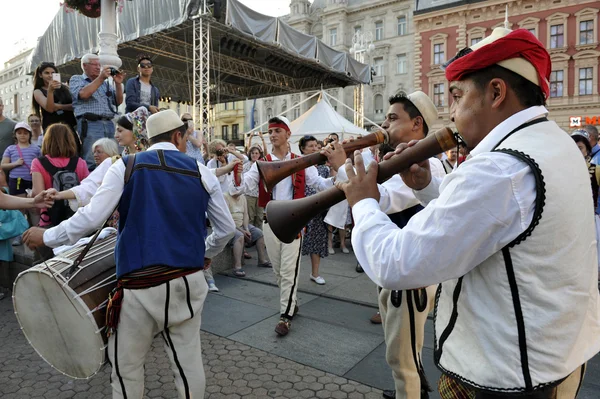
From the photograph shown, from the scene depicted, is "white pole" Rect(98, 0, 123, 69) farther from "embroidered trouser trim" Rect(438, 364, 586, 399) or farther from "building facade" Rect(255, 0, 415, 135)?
"building facade" Rect(255, 0, 415, 135)

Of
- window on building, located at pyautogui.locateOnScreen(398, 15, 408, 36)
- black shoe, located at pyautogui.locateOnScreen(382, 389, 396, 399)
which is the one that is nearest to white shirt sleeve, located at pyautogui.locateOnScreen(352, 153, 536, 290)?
black shoe, located at pyautogui.locateOnScreen(382, 389, 396, 399)

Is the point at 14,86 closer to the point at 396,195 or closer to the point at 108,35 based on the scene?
the point at 108,35

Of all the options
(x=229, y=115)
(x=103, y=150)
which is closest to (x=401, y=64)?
(x=229, y=115)

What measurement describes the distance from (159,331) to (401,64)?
136 ft

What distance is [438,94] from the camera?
3366cm

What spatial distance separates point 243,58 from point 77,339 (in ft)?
54.7

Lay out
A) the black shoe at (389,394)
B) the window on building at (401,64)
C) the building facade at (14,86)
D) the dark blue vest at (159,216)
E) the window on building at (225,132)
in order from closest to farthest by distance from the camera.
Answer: the dark blue vest at (159,216), the black shoe at (389,394), the window on building at (401,64), the window on building at (225,132), the building facade at (14,86)

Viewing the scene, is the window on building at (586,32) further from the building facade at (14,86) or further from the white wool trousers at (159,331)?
the building facade at (14,86)

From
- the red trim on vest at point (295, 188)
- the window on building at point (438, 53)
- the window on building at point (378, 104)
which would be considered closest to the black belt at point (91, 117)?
the red trim on vest at point (295, 188)

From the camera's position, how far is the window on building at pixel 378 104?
41094 millimetres

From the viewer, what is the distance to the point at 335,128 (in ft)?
46.0

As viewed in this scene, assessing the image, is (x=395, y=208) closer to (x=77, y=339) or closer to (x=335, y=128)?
(x=77, y=339)

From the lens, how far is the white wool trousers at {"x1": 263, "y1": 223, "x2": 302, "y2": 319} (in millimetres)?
→ 4406

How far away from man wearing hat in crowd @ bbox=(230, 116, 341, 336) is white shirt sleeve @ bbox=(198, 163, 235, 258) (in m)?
1.38
